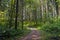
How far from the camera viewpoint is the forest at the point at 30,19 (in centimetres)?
1814

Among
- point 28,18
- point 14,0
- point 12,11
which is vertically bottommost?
point 28,18

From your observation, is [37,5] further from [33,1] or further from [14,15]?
[14,15]

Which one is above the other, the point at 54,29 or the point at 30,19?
the point at 54,29

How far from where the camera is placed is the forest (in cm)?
1814

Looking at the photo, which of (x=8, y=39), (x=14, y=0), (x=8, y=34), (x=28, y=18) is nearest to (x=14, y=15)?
(x=14, y=0)

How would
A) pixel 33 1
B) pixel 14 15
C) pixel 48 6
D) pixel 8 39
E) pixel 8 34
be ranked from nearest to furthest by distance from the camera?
pixel 8 39 < pixel 8 34 < pixel 14 15 < pixel 48 6 < pixel 33 1

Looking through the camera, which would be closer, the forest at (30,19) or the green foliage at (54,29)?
the forest at (30,19)

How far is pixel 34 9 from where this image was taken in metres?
47.9

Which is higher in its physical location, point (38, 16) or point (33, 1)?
point (33, 1)

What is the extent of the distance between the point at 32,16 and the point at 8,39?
3409cm

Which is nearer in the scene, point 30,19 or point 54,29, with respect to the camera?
point 54,29

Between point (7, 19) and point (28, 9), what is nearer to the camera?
point (7, 19)

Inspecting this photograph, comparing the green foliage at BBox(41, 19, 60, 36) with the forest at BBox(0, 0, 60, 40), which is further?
the green foliage at BBox(41, 19, 60, 36)

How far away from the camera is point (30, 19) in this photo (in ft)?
154
